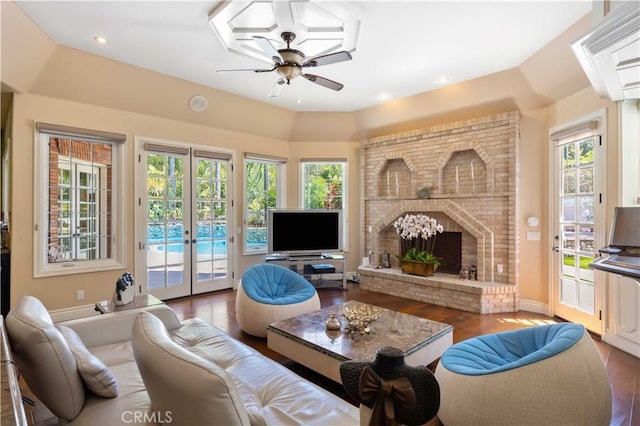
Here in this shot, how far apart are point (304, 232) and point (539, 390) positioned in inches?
169

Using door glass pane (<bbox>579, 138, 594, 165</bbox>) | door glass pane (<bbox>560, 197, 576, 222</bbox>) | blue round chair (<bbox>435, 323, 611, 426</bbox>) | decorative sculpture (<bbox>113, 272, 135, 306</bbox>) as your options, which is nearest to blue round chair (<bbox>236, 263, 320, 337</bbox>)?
decorative sculpture (<bbox>113, 272, 135, 306</bbox>)

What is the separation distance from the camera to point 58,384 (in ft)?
4.55

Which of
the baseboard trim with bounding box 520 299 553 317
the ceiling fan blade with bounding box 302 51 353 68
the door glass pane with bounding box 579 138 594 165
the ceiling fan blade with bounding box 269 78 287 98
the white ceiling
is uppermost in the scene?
the white ceiling

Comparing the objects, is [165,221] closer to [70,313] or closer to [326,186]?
[70,313]

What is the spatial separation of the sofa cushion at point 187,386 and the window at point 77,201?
150 inches

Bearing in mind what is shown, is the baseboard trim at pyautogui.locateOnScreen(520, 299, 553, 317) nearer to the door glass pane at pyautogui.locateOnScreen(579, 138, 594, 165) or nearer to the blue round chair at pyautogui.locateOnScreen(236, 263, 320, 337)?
the door glass pane at pyautogui.locateOnScreen(579, 138, 594, 165)

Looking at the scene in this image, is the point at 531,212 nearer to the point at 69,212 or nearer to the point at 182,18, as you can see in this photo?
the point at 182,18

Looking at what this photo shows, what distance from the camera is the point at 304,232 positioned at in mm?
5727

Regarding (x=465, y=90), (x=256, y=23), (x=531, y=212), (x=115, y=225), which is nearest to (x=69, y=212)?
(x=115, y=225)

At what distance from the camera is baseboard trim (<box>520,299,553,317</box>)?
4.24m

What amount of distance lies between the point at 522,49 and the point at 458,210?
2219 millimetres

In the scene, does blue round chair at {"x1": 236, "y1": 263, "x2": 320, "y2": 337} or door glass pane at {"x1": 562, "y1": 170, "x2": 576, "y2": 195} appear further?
door glass pane at {"x1": 562, "y1": 170, "x2": 576, "y2": 195}

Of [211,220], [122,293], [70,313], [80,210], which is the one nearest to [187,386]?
[122,293]

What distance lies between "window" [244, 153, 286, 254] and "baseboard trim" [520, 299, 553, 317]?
415 centimetres
